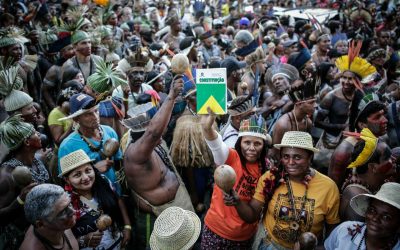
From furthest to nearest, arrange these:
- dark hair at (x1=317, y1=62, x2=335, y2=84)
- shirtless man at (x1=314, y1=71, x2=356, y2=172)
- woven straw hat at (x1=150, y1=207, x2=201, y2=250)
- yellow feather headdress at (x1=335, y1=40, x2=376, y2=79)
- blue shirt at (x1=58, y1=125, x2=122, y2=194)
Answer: dark hair at (x1=317, y1=62, x2=335, y2=84) → yellow feather headdress at (x1=335, y1=40, x2=376, y2=79) → shirtless man at (x1=314, y1=71, x2=356, y2=172) → blue shirt at (x1=58, y1=125, x2=122, y2=194) → woven straw hat at (x1=150, y1=207, x2=201, y2=250)

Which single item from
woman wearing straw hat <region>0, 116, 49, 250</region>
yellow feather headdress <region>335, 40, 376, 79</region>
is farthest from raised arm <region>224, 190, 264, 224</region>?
yellow feather headdress <region>335, 40, 376, 79</region>

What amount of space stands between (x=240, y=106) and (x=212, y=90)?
1406 millimetres

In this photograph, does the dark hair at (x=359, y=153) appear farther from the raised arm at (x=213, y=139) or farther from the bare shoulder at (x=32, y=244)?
the bare shoulder at (x=32, y=244)

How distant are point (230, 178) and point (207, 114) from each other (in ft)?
1.97

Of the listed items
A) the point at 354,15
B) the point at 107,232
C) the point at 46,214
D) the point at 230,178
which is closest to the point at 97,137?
the point at 107,232

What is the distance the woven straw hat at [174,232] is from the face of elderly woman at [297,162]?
901 mm

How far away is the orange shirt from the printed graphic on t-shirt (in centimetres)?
32

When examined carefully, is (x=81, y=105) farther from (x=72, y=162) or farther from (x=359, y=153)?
(x=359, y=153)

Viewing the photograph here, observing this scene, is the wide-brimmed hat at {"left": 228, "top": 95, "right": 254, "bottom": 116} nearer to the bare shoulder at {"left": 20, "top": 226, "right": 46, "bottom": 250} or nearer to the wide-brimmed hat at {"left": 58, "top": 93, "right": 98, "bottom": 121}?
the wide-brimmed hat at {"left": 58, "top": 93, "right": 98, "bottom": 121}

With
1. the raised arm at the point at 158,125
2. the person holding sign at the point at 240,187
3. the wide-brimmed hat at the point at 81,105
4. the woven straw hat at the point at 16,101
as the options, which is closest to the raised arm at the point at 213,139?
the person holding sign at the point at 240,187

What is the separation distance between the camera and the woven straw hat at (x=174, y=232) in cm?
291

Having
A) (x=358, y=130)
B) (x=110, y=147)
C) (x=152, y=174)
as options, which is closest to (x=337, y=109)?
(x=358, y=130)

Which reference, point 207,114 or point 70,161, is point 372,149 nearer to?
point 207,114

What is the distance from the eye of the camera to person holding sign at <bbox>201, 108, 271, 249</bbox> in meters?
3.39
